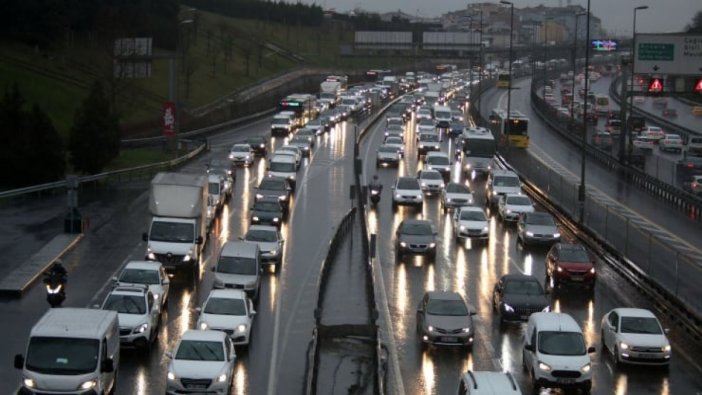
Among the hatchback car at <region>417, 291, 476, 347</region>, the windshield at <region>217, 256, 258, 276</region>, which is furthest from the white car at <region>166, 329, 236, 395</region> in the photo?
the windshield at <region>217, 256, 258, 276</region>

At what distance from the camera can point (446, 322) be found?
2669 centimetres

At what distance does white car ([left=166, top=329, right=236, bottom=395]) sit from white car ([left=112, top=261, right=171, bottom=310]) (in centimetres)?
616

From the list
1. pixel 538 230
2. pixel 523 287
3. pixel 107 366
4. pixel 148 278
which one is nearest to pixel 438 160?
pixel 538 230

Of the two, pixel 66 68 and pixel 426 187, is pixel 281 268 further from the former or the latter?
pixel 66 68

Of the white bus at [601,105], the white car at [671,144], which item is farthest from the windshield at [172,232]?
the white bus at [601,105]

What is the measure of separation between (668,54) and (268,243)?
29613 mm

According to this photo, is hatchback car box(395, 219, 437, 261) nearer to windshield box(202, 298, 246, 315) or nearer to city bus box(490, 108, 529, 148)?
windshield box(202, 298, 246, 315)

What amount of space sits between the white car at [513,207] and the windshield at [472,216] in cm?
315

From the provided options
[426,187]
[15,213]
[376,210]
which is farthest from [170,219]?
[426,187]

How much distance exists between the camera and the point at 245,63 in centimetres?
13388

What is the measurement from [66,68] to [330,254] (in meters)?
54.4

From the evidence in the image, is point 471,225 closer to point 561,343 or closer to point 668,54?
point 561,343

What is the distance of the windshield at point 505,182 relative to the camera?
51.2 m

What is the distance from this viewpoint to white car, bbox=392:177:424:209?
4994cm
